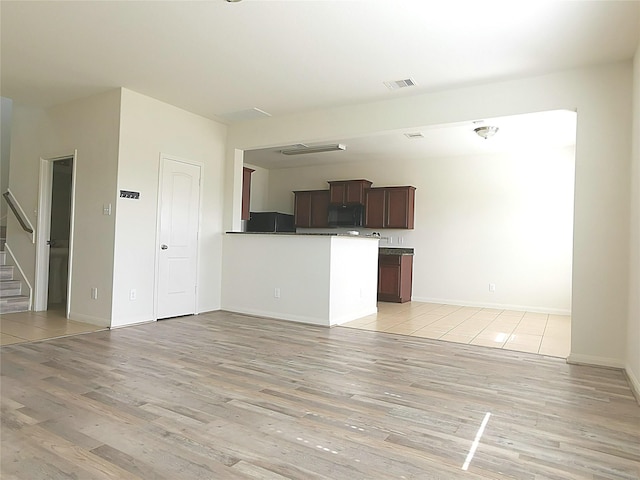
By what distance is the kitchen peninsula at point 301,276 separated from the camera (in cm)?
539

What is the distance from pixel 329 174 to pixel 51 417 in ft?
23.8

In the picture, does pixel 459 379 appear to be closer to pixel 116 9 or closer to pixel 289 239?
pixel 289 239

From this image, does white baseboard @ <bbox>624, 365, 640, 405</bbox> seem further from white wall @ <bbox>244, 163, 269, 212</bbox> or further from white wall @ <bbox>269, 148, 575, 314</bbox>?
white wall @ <bbox>244, 163, 269, 212</bbox>

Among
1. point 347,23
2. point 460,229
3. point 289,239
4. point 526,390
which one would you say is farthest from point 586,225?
point 460,229

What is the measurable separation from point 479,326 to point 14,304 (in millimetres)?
6249

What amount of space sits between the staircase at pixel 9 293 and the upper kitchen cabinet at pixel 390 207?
578 centimetres

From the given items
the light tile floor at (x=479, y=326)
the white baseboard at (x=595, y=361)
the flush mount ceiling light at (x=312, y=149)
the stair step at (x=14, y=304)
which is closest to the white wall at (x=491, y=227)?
the light tile floor at (x=479, y=326)

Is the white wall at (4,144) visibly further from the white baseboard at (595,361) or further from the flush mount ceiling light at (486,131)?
the white baseboard at (595,361)

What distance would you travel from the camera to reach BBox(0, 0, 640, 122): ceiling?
3139 mm

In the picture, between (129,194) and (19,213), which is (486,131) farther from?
(19,213)

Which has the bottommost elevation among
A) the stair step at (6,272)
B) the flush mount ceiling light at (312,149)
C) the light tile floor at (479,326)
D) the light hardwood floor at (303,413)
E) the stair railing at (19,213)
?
the light tile floor at (479,326)

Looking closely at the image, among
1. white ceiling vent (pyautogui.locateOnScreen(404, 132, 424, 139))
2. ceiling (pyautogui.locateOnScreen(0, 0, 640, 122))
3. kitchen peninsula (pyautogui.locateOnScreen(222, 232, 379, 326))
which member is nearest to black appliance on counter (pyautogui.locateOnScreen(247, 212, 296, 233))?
kitchen peninsula (pyautogui.locateOnScreen(222, 232, 379, 326))

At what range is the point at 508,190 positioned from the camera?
7387 mm

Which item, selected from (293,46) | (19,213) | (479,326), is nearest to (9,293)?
(19,213)
